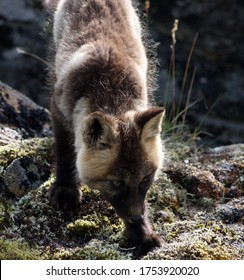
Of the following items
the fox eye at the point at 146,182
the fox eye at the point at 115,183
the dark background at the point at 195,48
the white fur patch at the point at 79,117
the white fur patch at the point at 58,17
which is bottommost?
the dark background at the point at 195,48

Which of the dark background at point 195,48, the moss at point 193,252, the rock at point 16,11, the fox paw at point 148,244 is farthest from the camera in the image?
the rock at point 16,11

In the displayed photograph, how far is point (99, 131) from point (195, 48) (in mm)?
6950

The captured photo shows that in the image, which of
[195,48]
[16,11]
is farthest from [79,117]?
[16,11]

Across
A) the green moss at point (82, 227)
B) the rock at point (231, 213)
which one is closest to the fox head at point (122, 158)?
the green moss at point (82, 227)

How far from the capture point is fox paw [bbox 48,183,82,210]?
497 centimetres

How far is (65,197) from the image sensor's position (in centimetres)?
497

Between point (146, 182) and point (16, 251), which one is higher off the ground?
point (146, 182)

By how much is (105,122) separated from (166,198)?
1456mm

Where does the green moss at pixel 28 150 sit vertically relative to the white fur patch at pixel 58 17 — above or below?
below

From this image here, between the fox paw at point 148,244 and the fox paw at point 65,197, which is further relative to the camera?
the fox paw at point 65,197

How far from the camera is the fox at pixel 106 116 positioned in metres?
4.35

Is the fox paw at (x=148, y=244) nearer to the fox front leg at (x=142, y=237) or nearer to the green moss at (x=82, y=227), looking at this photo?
the fox front leg at (x=142, y=237)

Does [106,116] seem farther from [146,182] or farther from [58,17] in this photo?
[58,17]

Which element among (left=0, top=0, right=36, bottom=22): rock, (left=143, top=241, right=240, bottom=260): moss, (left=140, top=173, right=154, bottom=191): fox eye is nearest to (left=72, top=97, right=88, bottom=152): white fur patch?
(left=140, top=173, right=154, bottom=191): fox eye
